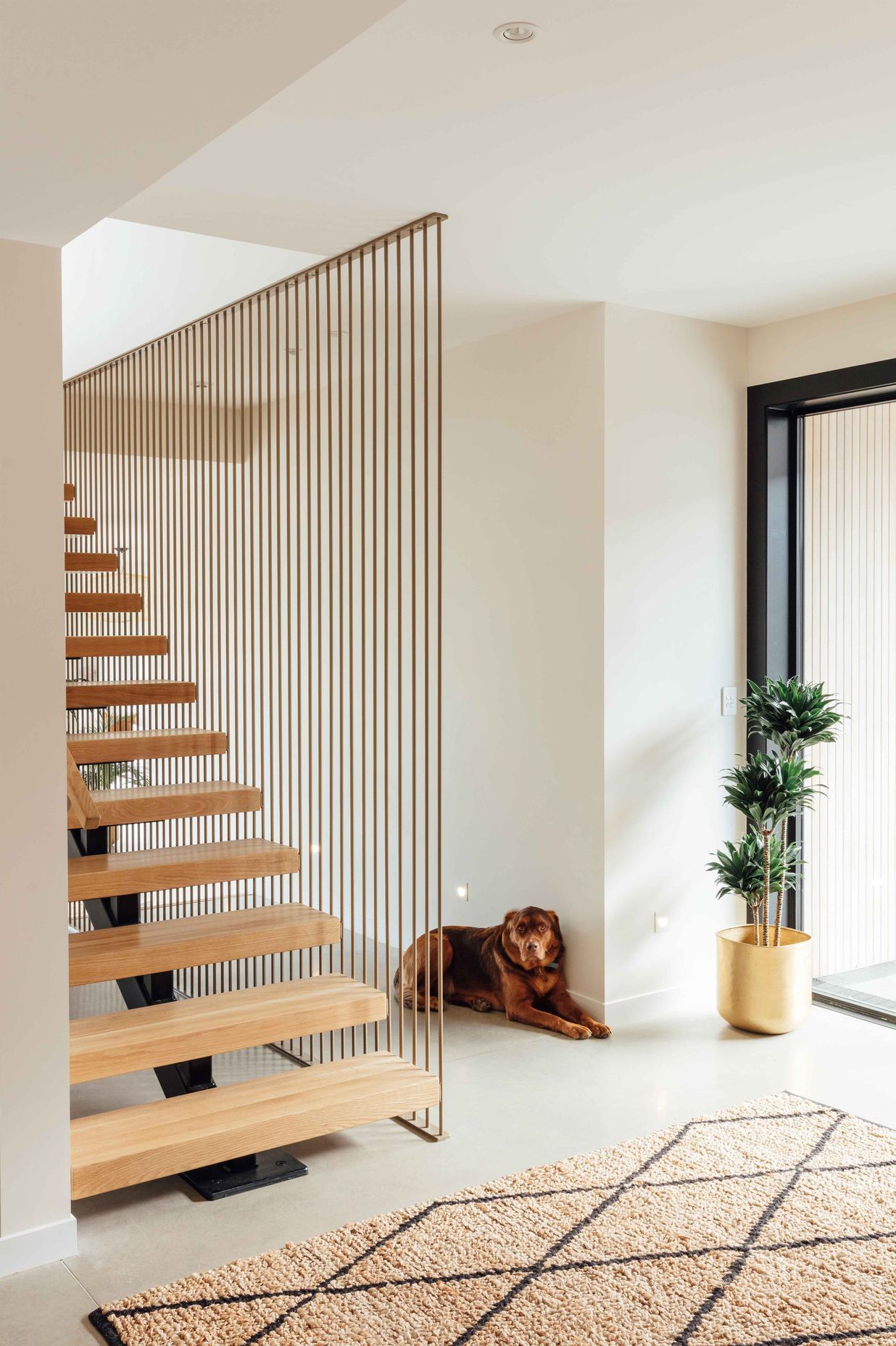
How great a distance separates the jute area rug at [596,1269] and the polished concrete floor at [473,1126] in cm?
12

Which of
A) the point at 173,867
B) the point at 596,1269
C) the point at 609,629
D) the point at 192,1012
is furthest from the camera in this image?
the point at 609,629

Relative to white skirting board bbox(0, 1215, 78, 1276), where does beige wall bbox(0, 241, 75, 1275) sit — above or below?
above

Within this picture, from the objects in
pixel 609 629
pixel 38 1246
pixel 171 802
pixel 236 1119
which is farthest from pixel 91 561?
pixel 38 1246

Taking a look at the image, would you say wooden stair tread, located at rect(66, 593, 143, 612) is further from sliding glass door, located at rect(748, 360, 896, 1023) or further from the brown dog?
sliding glass door, located at rect(748, 360, 896, 1023)

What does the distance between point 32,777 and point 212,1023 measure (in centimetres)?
100

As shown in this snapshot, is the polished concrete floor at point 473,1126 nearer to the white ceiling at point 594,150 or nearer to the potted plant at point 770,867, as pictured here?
the potted plant at point 770,867

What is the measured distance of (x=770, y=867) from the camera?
14.1 feet

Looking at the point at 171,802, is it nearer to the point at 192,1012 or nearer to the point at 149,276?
the point at 192,1012

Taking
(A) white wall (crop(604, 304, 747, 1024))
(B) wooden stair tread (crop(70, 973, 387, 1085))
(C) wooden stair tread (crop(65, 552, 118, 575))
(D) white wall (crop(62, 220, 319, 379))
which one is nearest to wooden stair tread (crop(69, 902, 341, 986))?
(B) wooden stair tread (crop(70, 973, 387, 1085))

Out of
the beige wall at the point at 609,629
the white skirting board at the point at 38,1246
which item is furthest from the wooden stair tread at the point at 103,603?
the white skirting board at the point at 38,1246

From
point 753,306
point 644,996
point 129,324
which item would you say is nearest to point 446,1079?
point 644,996

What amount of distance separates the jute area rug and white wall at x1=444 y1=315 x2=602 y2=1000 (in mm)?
1354

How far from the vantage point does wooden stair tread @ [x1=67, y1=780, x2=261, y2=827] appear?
146 inches

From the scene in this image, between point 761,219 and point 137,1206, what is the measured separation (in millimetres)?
3161
